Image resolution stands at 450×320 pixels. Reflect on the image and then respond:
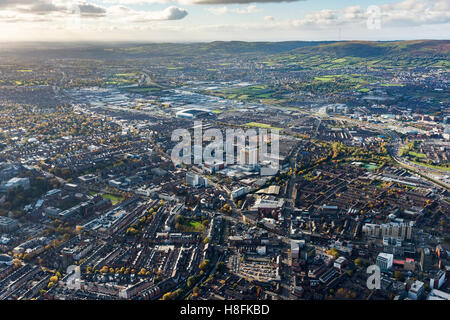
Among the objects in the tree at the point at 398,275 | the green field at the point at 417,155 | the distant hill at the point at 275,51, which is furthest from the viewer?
the distant hill at the point at 275,51

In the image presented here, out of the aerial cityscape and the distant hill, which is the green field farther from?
the distant hill

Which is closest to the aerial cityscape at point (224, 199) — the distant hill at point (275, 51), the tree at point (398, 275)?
the tree at point (398, 275)

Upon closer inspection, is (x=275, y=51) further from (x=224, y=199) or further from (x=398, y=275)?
(x=398, y=275)

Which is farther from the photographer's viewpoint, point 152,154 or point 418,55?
point 418,55

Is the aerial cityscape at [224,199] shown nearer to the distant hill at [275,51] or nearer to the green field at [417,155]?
the green field at [417,155]

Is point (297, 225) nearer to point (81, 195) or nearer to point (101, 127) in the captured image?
point (81, 195)

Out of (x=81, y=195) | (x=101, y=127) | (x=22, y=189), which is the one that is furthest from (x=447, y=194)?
(x=101, y=127)

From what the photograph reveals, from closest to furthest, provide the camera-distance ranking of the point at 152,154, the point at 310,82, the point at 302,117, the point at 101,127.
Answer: the point at 152,154 → the point at 101,127 → the point at 302,117 → the point at 310,82
